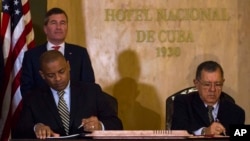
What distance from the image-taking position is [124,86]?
25.4 feet

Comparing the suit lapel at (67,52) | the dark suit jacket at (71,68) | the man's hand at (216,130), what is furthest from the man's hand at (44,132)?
the suit lapel at (67,52)

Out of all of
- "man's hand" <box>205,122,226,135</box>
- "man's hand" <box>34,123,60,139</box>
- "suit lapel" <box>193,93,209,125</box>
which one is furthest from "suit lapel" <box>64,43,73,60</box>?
"man's hand" <box>205,122,226,135</box>

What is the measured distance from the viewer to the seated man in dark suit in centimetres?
500

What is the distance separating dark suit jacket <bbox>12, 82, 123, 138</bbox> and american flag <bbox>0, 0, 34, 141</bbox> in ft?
6.02

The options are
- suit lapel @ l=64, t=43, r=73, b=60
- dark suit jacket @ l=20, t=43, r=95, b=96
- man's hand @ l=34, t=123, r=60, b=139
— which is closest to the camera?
man's hand @ l=34, t=123, r=60, b=139

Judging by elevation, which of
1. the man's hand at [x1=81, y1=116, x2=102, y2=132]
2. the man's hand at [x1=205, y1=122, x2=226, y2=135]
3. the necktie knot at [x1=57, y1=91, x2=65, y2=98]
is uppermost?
the necktie knot at [x1=57, y1=91, x2=65, y2=98]

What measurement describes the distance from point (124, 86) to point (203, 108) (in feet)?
8.39

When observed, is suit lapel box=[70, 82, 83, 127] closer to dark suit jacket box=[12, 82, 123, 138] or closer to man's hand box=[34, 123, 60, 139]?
dark suit jacket box=[12, 82, 123, 138]

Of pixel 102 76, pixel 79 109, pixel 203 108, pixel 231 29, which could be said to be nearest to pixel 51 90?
pixel 79 109

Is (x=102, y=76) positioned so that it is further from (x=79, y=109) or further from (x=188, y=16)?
(x=79, y=109)

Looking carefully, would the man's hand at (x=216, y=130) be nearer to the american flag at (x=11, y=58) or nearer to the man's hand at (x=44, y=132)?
the man's hand at (x=44, y=132)

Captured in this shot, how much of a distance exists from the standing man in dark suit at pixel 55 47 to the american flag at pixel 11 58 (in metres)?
0.68

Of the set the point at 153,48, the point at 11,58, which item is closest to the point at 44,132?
the point at 11,58

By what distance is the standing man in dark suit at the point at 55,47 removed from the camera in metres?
6.28
